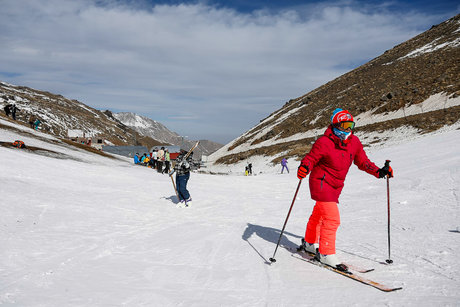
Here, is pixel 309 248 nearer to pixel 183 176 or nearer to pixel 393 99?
pixel 183 176

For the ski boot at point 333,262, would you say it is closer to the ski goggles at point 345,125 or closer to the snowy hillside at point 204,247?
the snowy hillside at point 204,247

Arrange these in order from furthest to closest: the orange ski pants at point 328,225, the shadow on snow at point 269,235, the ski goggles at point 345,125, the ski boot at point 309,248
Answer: the shadow on snow at point 269,235, the ski boot at point 309,248, the orange ski pants at point 328,225, the ski goggles at point 345,125

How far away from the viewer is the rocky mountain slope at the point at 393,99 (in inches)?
1532

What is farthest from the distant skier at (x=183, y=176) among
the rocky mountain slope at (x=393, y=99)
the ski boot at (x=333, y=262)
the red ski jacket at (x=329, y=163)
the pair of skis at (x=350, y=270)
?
the rocky mountain slope at (x=393, y=99)

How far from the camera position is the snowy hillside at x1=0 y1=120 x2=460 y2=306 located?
150 inches

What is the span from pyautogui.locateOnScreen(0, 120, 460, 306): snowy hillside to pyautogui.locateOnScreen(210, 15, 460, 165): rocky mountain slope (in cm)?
2693

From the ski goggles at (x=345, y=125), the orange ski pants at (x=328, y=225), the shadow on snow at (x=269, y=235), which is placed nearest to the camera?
the ski goggles at (x=345, y=125)

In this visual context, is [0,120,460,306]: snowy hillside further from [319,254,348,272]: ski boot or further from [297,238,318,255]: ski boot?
[297,238,318,255]: ski boot

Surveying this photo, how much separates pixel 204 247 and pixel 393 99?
50367 mm

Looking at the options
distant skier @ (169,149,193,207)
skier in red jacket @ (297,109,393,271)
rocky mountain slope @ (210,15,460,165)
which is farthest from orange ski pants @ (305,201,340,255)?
rocky mountain slope @ (210,15,460,165)

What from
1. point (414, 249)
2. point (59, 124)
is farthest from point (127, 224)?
point (59, 124)

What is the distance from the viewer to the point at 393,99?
160 ft

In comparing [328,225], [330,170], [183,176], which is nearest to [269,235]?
[328,225]

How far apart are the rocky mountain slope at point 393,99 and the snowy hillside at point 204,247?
88.4 feet
